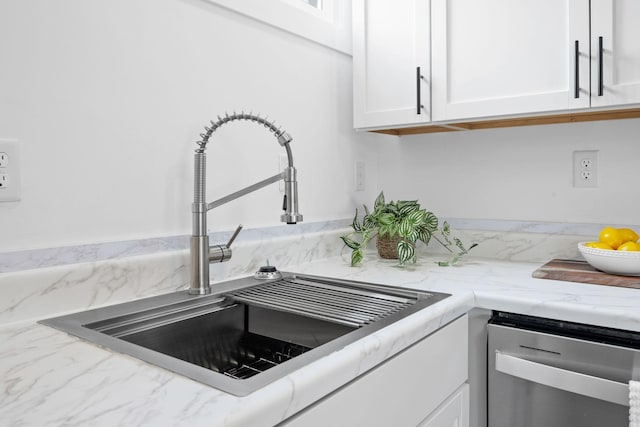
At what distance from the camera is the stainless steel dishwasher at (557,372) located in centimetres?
99

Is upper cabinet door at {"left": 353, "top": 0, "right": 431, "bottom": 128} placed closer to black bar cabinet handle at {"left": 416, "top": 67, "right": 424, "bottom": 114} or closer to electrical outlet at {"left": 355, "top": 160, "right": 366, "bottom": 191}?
black bar cabinet handle at {"left": 416, "top": 67, "right": 424, "bottom": 114}

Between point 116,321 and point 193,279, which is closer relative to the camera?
point 116,321

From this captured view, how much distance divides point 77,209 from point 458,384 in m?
0.96

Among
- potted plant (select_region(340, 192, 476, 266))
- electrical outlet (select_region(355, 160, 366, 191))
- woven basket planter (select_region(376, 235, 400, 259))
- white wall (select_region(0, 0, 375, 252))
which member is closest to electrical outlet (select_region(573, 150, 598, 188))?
potted plant (select_region(340, 192, 476, 266))

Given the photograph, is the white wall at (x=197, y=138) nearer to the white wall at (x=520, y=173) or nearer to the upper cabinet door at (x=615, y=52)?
the white wall at (x=520, y=173)

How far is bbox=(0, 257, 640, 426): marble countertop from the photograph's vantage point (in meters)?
0.58

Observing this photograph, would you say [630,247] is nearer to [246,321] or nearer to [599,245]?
[599,245]

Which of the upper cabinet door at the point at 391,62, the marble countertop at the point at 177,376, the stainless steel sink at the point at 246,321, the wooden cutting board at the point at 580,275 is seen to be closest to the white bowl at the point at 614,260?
the wooden cutting board at the point at 580,275

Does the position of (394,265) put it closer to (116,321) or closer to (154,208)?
(154,208)

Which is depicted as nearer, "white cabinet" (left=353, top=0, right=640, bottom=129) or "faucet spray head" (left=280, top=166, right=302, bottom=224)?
"faucet spray head" (left=280, top=166, right=302, bottom=224)

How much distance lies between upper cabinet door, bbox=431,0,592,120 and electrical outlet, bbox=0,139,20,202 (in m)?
1.18

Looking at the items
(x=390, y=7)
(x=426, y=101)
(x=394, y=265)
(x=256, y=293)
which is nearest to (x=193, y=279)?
(x=256, y=293)

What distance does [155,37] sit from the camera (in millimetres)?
1208

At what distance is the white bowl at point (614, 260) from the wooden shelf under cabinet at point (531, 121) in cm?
40
